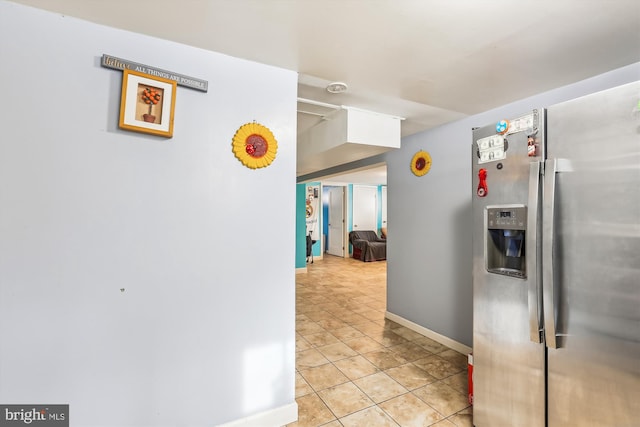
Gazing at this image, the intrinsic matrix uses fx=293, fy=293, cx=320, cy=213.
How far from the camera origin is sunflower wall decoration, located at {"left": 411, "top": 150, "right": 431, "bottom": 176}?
3137mm

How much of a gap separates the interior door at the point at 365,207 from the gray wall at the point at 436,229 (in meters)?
5.32

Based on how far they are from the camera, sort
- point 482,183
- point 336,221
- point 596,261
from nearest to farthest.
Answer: point 596,261, point 482,183, point 336,221

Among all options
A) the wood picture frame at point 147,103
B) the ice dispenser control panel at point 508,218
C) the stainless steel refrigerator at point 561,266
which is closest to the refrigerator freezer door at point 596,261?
the stainless steel refrigerator at point 561,266

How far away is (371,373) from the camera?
243 cm

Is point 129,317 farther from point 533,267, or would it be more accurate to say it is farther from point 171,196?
point 533,267

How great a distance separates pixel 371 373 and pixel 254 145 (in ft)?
6.67

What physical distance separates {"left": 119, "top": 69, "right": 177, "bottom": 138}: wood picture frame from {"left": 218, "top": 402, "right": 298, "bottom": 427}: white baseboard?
1.66 meters

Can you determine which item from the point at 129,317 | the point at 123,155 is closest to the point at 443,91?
the point at 123,155

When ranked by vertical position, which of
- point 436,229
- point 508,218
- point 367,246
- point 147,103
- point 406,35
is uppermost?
point 406,35

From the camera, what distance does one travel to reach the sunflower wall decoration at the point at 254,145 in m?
1.71

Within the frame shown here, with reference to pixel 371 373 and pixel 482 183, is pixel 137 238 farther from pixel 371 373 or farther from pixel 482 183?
pixel 371 373

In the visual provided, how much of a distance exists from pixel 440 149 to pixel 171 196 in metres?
2.56

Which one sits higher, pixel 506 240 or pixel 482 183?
pixel 482 183
